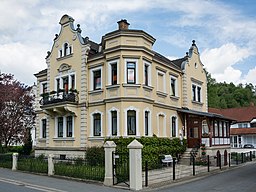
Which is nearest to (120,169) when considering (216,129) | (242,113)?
(216,129)

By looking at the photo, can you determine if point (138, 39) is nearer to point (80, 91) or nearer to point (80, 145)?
point (80, 91)

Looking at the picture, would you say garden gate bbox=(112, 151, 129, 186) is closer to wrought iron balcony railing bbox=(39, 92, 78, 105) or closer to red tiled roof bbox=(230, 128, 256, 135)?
wrought iron balcony railing bbox=(39, 92, 78, 105)

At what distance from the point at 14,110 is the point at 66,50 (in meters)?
9.36

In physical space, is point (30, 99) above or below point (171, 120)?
above

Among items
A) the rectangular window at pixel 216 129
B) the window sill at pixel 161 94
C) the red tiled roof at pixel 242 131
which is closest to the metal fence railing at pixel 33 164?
the window sill at pixel 161 94

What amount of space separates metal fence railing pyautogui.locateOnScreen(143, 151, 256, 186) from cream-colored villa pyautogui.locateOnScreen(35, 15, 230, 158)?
2263 millimetres

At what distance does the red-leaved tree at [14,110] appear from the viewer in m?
32.6

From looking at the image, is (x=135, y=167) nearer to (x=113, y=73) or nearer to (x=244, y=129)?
(x=113, y=73)

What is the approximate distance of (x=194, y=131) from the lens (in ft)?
102

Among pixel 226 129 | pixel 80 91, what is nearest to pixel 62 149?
pixel 80 91

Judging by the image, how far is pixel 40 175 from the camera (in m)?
20.4

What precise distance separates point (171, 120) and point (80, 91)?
814 centimetres

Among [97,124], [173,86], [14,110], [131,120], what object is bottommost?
[97,124]

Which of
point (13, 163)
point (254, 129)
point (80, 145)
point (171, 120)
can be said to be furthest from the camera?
point (254, 129)
